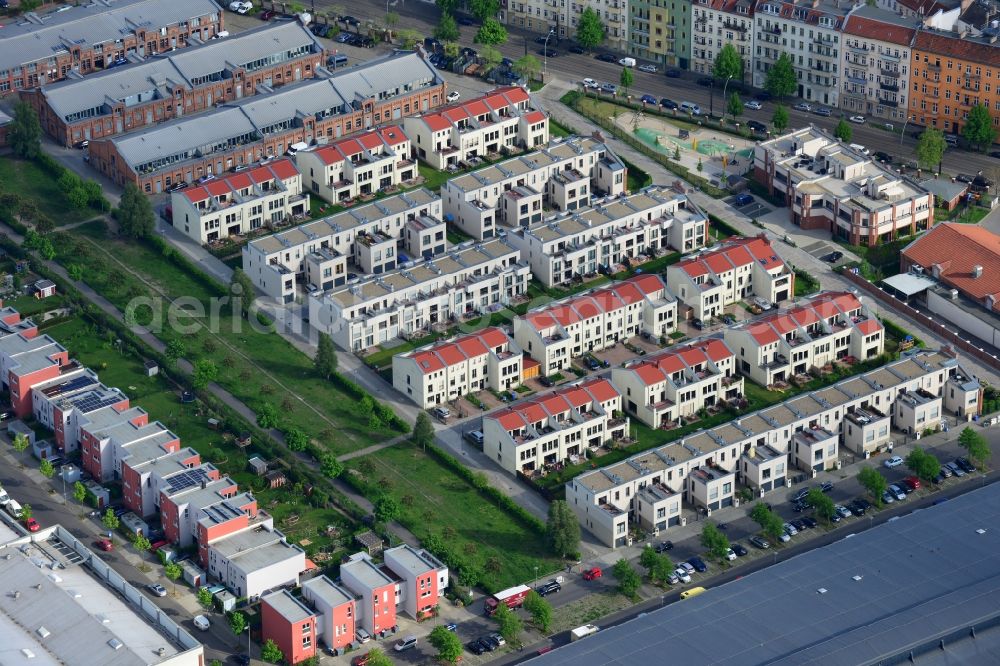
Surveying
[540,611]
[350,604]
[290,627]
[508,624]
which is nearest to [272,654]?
[290,627]

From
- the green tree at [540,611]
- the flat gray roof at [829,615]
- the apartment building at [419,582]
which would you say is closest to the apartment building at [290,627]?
the apartment building at [419,582]

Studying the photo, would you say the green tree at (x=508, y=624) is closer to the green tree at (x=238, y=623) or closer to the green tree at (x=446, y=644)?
the green tree at (x=446, y=644)

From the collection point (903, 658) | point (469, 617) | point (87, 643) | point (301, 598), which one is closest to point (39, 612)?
point (87, 643)

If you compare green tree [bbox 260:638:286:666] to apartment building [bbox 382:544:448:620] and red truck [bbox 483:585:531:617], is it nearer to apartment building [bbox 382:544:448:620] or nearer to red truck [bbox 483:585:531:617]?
apartment building [bbox 382:544:448:620]

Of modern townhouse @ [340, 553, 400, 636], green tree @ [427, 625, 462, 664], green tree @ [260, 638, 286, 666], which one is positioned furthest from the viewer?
modern townhouse @ [340, 553, 400, 636]

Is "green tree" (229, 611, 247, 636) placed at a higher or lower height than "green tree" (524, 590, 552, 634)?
higher

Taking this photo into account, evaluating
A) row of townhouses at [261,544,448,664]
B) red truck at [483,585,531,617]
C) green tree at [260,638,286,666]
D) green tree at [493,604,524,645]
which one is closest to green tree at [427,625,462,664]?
green tree at [493,604,524,645]

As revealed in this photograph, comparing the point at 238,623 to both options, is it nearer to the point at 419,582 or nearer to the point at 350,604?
the point at 350,604
